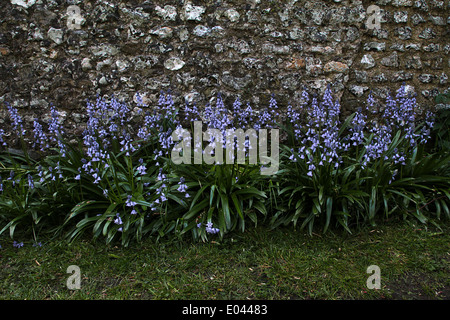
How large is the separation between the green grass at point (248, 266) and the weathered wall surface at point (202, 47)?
1.89m

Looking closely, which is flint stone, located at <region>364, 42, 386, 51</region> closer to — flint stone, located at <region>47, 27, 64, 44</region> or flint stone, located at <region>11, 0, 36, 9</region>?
flint stone, located at <region>47, 27, 64, 44</region>

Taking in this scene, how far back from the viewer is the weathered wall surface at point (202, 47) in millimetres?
4066

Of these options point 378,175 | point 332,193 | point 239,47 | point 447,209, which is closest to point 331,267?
point 332,193

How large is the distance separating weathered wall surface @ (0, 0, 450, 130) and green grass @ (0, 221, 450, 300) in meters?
1.89

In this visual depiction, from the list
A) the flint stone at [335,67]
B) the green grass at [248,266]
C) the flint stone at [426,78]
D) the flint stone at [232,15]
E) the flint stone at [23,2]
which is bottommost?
the green grass at [248,266]

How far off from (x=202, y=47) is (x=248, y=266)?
268 centimetres

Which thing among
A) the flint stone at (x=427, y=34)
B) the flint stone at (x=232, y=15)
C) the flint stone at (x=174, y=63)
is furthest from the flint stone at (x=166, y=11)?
the flint stone at (x=427, y=34)

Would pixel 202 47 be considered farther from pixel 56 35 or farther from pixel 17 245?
pixel 17 245

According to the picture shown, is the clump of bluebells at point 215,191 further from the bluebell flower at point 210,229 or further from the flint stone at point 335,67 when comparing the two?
the flint stone at point 335,67

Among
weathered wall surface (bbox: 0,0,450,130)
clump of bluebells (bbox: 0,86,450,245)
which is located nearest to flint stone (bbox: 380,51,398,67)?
weathered wall surface (bbox: 0,0,450,130)

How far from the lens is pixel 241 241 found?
3158mm

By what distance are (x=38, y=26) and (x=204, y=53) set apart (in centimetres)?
203

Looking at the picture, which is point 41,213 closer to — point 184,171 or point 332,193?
point 184,171

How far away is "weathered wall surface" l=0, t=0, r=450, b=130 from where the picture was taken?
13.3 feet
